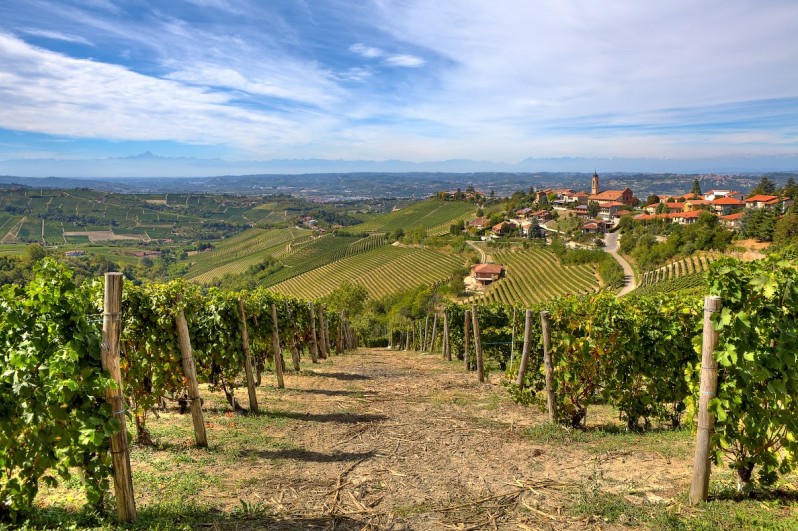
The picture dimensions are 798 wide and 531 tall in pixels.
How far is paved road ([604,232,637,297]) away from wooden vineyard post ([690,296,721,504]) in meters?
45.8

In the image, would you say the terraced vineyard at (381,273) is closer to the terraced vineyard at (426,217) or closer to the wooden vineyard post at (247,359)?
the terraced vineyard at (426,217)

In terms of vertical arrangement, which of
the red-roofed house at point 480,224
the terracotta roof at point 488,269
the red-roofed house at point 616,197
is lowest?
the terracotta roof at point 488,269

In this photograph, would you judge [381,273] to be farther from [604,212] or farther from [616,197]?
[616,197]

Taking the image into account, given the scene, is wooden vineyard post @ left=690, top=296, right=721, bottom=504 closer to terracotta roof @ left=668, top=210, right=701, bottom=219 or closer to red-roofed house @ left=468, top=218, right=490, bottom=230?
terracotta roof @ left=668, top=210, right=701, bottom=219

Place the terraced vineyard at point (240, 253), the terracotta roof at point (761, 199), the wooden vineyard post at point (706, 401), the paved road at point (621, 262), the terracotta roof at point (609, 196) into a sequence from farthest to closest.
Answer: the terracotta roof at point (609, 196) → the terraced vineyard at point (240, 253) → the terracotta roof at point (761, 199) → the paved road at point (621, 262) → the wooden vineyard post at point (706, 401)

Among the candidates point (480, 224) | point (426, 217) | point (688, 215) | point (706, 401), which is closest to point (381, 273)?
point (480, 224)

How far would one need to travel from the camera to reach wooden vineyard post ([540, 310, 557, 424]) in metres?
7.55

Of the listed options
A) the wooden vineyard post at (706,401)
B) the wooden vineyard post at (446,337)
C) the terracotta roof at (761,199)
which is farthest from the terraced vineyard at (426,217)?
the wooden vineyard post at (706,401)

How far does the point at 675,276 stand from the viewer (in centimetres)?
5722

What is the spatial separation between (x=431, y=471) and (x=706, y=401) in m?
3.37

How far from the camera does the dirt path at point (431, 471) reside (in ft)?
15.6

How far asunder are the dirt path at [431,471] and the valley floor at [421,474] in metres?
0.02

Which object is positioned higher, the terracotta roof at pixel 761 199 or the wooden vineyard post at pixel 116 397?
the terracotta roof at pixel 761 199

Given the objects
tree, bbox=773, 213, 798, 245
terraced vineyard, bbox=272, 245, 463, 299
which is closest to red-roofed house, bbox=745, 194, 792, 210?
tree, bbox=773, 213, 798, 245
